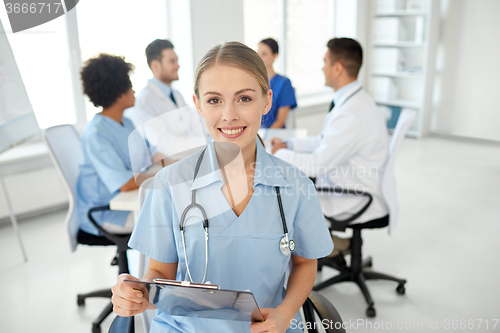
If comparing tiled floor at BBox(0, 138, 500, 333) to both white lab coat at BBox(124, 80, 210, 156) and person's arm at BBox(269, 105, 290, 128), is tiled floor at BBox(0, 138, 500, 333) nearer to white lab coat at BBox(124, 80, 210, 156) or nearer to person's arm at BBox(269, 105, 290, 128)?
person's arm at BBox(269, 105, 290, 128)

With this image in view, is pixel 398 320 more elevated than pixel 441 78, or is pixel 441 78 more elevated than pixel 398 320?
pixel 441 78

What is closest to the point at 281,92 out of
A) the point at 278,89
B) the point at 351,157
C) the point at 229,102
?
the point at 278,89

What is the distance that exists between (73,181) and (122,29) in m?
0.86

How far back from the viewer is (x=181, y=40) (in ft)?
8.53

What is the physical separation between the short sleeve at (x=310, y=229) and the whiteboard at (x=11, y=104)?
0.85 meters

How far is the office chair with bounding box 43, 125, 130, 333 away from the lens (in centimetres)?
189

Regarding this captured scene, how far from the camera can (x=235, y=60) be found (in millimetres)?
1014

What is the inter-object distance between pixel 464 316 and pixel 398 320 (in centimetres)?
31

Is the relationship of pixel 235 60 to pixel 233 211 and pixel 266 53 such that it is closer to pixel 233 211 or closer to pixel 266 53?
pixel 233 211

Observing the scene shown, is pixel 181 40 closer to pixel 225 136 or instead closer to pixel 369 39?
pixel 225 136

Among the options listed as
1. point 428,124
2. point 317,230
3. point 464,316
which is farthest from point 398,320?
point 428,124

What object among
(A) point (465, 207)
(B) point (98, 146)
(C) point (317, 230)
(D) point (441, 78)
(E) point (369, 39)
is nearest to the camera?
(C) point (317, 230)

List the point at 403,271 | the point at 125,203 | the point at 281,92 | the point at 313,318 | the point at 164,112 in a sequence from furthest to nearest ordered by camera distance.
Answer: the point at 281,92 < the point at 403,271 < the point at 164,112 < the point at 125,203 < the point at 313,318

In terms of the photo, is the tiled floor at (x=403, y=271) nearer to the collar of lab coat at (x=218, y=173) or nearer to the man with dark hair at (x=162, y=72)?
the man with dark hair at (x=162, y=72)
